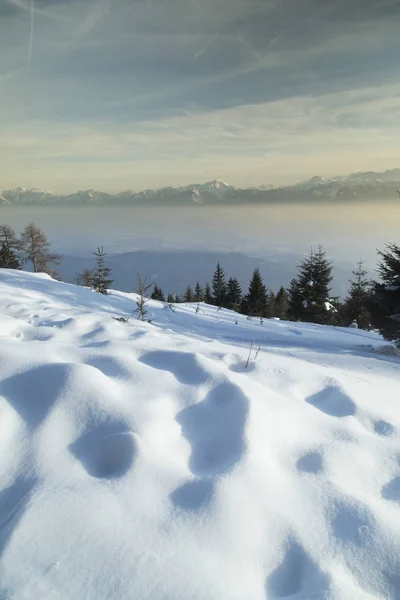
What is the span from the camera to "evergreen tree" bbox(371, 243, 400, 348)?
10641 millimetres

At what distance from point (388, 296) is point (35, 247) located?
106 feet

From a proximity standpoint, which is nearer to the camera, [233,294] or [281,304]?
[281,304]

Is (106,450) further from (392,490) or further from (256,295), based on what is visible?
(256,295)

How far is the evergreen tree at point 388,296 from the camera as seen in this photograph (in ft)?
34.9

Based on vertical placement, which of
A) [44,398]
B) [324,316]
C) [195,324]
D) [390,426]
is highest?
[44,398]

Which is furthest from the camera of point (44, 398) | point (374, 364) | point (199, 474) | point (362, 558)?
point (374, 364)

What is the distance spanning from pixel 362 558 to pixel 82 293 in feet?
39.1

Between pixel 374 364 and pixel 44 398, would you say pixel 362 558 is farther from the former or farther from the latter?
pixel 374 364

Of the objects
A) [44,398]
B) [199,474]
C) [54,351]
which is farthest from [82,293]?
[199,474]

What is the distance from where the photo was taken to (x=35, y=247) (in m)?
32.0

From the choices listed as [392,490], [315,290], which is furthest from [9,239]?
[392,490]

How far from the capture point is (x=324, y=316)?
30.6 metres

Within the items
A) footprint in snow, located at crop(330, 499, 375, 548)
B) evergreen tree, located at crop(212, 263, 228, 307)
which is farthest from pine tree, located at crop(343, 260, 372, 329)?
footprint in snow, located at crop(330, 499, 375, 548)

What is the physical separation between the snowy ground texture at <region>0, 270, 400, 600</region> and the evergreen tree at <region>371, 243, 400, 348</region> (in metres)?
8.36
